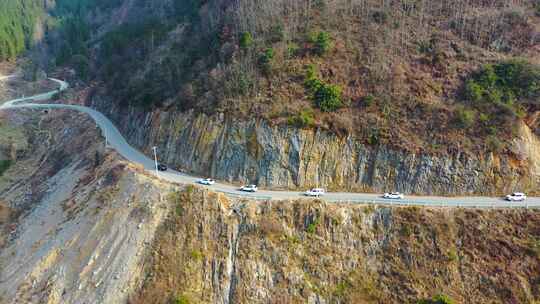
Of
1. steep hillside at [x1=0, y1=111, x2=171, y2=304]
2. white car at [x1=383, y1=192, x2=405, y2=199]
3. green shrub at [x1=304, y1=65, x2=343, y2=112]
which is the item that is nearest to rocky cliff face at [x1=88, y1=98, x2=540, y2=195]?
white car at [x1=383, y1=192, x2=405, y2=199]

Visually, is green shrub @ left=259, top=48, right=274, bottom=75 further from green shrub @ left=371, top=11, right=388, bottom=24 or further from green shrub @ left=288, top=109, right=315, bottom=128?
green shrub @ left=371, top=11, right=388, bottom=24

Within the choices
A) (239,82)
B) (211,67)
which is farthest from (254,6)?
(239,82)

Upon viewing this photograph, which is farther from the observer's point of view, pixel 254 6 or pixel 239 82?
pixel 254 6

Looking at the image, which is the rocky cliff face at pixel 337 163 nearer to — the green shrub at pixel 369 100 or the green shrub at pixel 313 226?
the green shrub at pixel 369 100

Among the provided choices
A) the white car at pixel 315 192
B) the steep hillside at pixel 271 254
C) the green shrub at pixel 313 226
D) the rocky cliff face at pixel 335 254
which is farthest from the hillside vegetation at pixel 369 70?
the green shrub at pixel 313 226

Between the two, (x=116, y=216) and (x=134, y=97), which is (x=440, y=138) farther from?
(x=134, y=97)

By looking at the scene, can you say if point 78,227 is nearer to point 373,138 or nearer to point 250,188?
point 250,188

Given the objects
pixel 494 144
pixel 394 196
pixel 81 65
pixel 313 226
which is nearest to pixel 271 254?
pixel 313 226
